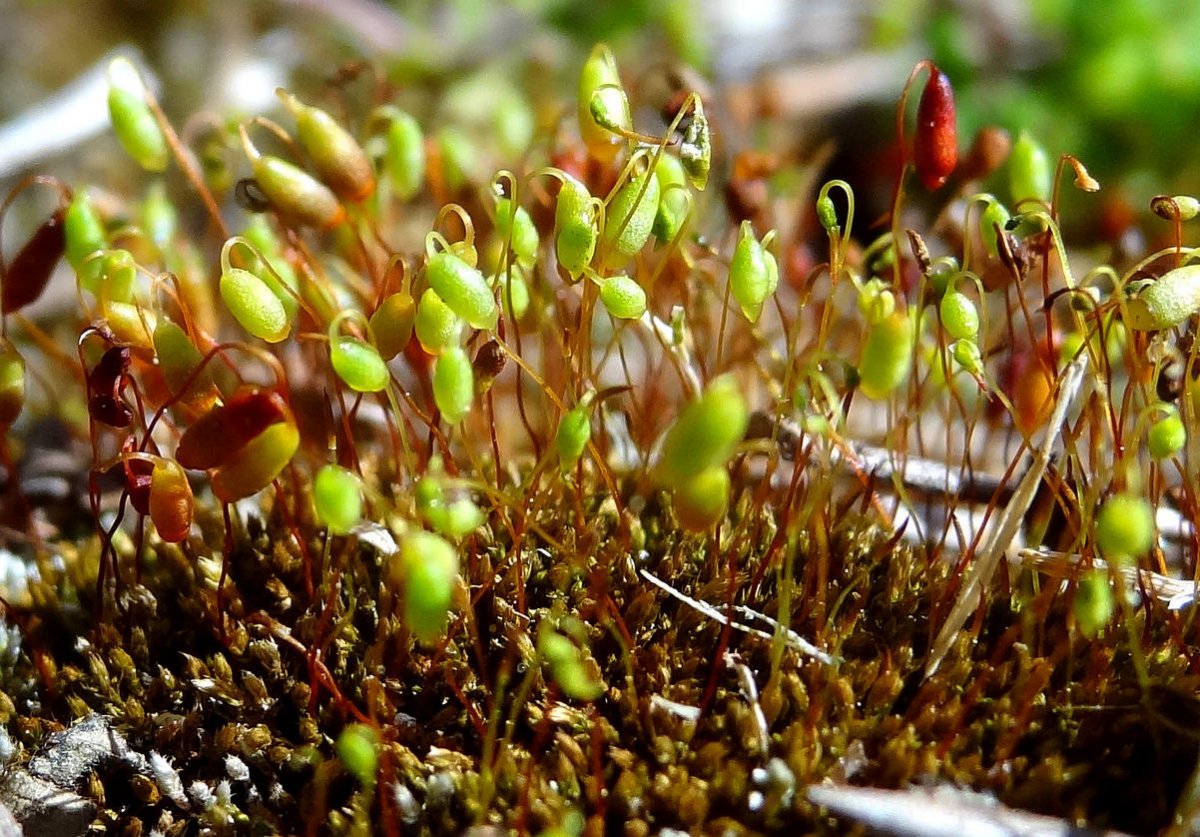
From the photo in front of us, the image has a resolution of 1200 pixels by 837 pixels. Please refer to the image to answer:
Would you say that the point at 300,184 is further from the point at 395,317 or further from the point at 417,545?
the point at 417,545

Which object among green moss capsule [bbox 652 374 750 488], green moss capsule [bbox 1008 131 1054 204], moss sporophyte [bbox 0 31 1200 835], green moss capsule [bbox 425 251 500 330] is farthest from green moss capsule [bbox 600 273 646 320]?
green moss capsule [bbox 1008 131 1054 204]

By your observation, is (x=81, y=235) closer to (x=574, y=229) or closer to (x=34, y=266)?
(x=34, y=266)

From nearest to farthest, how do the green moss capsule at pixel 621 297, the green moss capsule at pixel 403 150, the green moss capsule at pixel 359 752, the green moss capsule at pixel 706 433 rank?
1. the green moss capsule at pixel 706 433
2. the green moss capsule at pixel 359 752
3. the green moss capsule at pixel 621 297
4. the green moss capsule at pixel 403 150

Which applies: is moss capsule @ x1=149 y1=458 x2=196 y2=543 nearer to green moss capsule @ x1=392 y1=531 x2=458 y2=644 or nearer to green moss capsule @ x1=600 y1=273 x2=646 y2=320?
green moss capsule @ x1=392 y1=531 x2=458 y2=644

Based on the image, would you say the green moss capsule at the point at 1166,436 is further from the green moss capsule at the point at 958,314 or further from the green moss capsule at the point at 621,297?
the green moss capsule at the point at 621,297

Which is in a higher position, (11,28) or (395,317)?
(11,28)

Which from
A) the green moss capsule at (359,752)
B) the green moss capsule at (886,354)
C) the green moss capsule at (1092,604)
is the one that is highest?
the green moss capsule at (886,354)

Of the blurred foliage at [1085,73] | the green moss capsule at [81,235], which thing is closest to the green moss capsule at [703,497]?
the green moss capsule at [81,235]

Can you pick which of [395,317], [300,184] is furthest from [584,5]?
[395,317]
